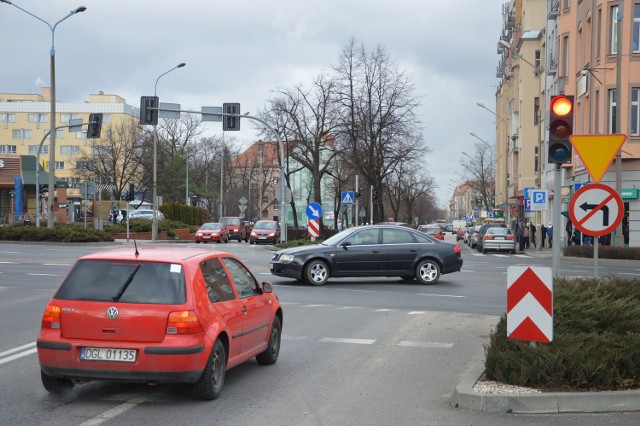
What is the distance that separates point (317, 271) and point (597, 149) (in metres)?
10.5

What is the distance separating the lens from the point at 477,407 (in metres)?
7.52

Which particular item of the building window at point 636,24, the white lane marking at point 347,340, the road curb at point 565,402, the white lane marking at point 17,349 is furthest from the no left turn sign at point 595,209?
the building window at point 636,24

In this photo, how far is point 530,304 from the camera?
8352 mm

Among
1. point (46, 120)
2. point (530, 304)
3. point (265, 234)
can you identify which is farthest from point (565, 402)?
point (46, 120)

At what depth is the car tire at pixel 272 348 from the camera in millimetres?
9778

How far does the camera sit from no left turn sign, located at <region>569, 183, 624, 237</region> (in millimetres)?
11047

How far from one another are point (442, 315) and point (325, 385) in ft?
22.1

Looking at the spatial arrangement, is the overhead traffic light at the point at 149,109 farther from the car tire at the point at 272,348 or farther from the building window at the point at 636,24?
the car tire at the point at 272,348

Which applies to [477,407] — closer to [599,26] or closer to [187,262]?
[187,262]

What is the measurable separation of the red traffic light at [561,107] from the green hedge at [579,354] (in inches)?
87.6

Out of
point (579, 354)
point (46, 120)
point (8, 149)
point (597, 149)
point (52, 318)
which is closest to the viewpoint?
point (52, 318)

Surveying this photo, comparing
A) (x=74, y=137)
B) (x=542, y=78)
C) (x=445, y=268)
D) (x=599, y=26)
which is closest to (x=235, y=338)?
(x=445, y=268)

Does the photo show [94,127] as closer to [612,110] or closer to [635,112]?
[612,110]

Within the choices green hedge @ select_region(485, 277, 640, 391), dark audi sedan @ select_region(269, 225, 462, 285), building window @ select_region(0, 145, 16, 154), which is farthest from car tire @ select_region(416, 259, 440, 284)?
building window @ select_region(0, 145, 16, 154)
